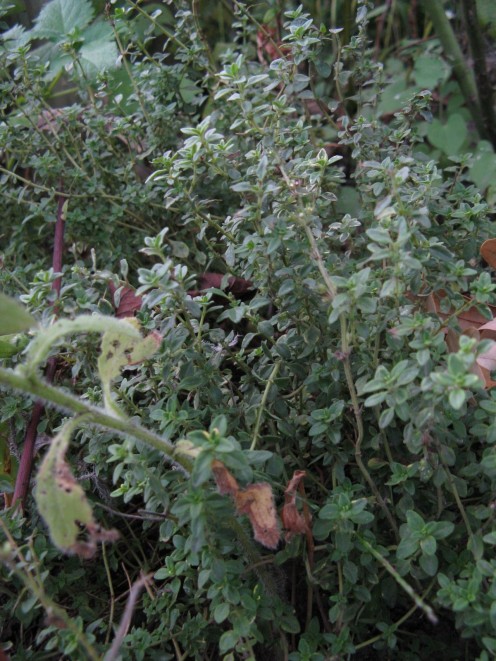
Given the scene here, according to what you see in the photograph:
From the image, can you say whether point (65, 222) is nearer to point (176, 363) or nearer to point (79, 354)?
point (79, 354)

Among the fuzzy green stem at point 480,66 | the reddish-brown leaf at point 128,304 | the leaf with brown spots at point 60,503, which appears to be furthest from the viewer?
the fuzzy green stem at point 480,66

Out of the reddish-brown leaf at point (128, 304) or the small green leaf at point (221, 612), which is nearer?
the small green leaf at point (221, 612)

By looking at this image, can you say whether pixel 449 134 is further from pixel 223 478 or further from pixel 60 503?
pixel 60 503

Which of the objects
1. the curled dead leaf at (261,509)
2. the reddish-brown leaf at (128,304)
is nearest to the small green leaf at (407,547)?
the curled dead leaf at (261,509)

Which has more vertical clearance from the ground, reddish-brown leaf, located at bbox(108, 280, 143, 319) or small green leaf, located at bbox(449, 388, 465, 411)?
small green leaf, located at bbox(449, 388, 465, 411)

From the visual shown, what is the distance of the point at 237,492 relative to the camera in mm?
896

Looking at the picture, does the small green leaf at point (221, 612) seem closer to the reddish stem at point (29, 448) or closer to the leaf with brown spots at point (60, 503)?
the leaf with brown spots at point (60, 503)

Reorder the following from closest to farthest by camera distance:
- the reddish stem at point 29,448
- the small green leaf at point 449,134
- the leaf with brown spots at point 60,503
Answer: the leaf with brown spots at point 60,503
the reddish stem at point 29,448
the small green leaf at point 449,134

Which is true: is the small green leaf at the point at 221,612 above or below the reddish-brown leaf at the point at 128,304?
below

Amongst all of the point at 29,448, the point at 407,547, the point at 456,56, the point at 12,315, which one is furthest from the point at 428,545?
the point at 456,56

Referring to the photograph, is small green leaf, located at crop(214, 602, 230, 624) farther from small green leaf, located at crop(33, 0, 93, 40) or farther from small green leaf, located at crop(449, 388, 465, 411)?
small green leaf, located at crop(33, 0, 93, 40)

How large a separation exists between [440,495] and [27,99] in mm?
1297

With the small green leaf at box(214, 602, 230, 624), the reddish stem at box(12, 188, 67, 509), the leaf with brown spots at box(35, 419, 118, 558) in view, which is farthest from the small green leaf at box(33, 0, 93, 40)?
the small green leaf at box(214, 602, 230, 624)

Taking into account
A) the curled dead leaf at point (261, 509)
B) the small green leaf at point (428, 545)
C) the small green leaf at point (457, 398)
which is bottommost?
the small green leaf at point (428, 545)
